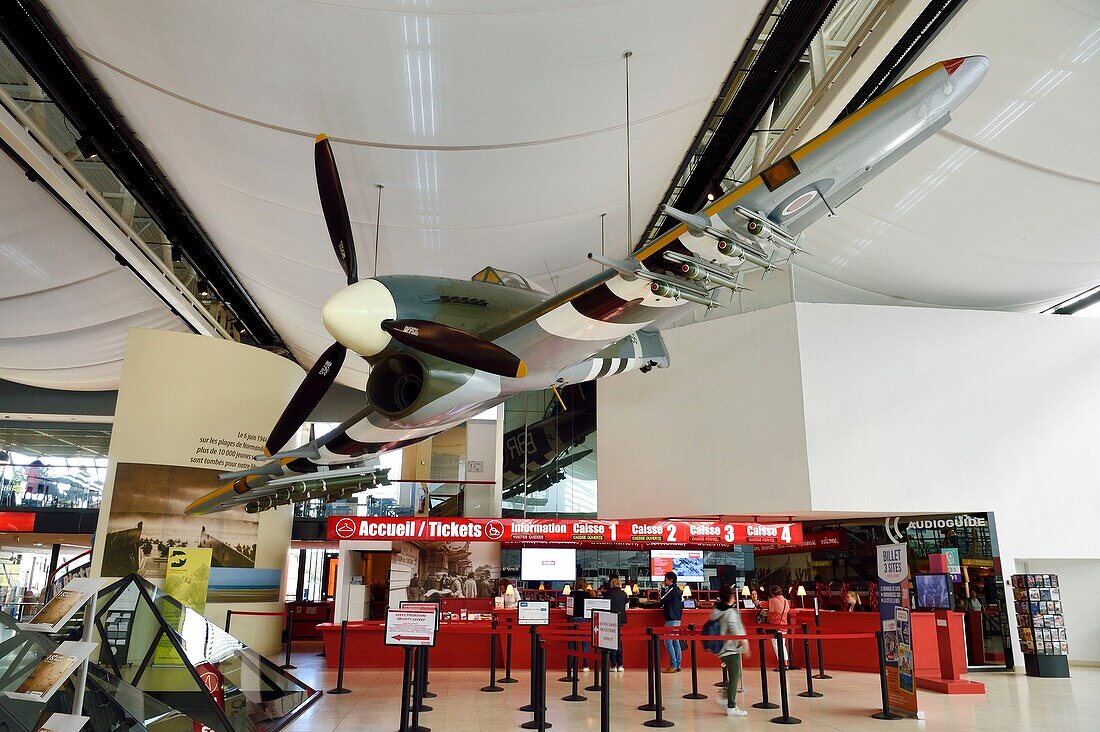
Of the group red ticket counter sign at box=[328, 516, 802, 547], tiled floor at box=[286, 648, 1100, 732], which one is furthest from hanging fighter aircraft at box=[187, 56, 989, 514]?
red ticket counter sign at box=[328, 516, 802, 547]

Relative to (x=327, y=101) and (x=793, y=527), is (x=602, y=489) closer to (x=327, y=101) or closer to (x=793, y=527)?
(x=793, y=527)

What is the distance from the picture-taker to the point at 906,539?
13.0 m

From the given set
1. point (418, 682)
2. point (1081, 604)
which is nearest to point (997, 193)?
point (1081, 604)

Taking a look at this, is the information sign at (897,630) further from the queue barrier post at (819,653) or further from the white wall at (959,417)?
the white wall at (959,417)

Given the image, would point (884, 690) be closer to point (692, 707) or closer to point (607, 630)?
point (692, 707)

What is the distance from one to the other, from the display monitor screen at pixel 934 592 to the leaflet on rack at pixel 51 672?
10066mm

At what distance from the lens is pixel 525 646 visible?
1145 centimetres

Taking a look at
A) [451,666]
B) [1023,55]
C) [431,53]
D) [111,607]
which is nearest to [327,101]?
[431,53]

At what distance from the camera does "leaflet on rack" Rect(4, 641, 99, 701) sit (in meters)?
3.30

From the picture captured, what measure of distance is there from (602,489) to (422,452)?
620 cm

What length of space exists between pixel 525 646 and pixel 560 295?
24.5ft

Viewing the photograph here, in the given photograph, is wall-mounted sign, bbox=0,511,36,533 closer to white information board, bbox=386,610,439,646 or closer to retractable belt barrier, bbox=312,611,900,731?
retractable belt barrier, bbox=312,611,900,731

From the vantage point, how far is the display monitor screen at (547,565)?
50.2 ft

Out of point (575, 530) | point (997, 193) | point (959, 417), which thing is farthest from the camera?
point (575, 530)
